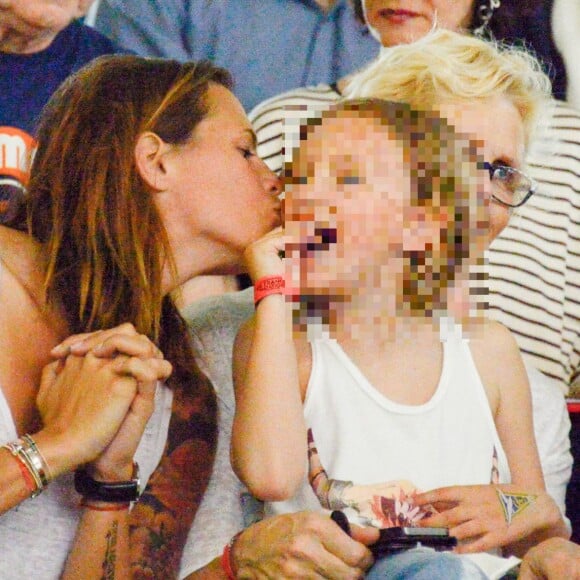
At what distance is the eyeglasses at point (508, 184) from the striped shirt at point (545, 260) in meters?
0.20

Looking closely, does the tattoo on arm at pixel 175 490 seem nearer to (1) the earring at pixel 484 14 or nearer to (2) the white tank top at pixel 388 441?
(2) the white tank top at pixel 388 441

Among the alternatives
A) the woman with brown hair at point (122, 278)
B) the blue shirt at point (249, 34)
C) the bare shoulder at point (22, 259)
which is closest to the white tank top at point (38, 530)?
the woman with brown hair at point (122, 278)

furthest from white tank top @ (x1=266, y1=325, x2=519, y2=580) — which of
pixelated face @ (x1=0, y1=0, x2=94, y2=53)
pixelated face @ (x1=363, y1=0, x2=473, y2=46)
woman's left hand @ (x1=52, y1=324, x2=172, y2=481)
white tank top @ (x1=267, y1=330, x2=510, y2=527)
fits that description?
pixelated face @ (x1=0, y1=0, x2=94, y2=53)

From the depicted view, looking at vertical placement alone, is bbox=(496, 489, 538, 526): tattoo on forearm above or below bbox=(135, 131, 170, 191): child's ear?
below

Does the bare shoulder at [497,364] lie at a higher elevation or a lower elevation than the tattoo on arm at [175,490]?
higher

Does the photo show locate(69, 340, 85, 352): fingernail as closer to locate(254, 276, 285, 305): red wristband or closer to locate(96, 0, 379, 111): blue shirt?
locate(254, 276, 285, 305): red wristband

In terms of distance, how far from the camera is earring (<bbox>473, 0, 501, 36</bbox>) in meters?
1.17

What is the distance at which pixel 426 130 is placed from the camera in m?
0.84

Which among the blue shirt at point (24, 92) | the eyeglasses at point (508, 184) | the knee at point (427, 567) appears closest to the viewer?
the knee at point (427, 567)

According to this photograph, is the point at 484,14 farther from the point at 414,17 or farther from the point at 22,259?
the point at 22,259

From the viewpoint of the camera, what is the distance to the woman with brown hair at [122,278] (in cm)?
87

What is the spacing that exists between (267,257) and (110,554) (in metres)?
0.32

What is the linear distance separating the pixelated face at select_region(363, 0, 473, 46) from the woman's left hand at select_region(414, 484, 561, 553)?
572 millimetres

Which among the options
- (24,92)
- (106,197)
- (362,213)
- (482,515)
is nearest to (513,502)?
(482,515)
